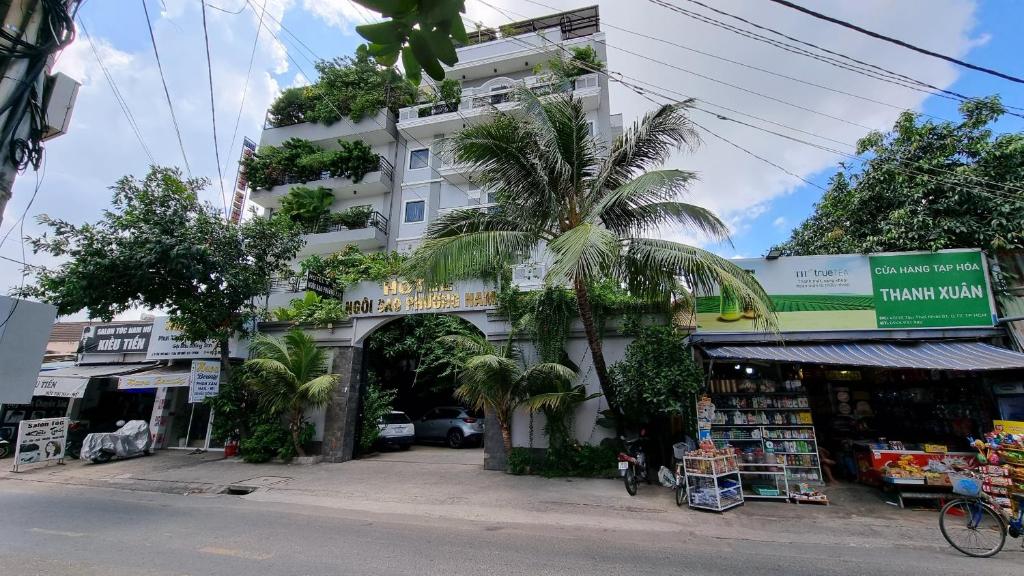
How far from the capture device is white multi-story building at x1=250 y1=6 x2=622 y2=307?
22578mm

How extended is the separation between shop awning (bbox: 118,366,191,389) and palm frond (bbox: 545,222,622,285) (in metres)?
12.7

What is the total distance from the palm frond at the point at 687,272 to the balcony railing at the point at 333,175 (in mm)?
18116

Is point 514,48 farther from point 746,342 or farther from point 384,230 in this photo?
point 746,342

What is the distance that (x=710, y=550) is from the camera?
573 cm

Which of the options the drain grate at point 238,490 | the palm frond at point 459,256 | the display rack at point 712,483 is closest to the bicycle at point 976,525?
the display rack at point 712,483

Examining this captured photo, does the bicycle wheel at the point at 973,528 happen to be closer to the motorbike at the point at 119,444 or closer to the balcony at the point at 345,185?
the motorbike at the point at 119,444

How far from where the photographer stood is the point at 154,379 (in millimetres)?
13297

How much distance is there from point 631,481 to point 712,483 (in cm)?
143

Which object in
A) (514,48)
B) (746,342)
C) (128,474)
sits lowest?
(128,474)

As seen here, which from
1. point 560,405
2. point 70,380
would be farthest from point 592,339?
point 70,380

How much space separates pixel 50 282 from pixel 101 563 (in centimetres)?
994

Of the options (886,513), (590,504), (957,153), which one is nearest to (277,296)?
(590,504)

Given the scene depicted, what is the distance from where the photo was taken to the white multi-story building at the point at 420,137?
22578 millimetres

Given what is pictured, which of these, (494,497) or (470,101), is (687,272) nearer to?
(494,497)
